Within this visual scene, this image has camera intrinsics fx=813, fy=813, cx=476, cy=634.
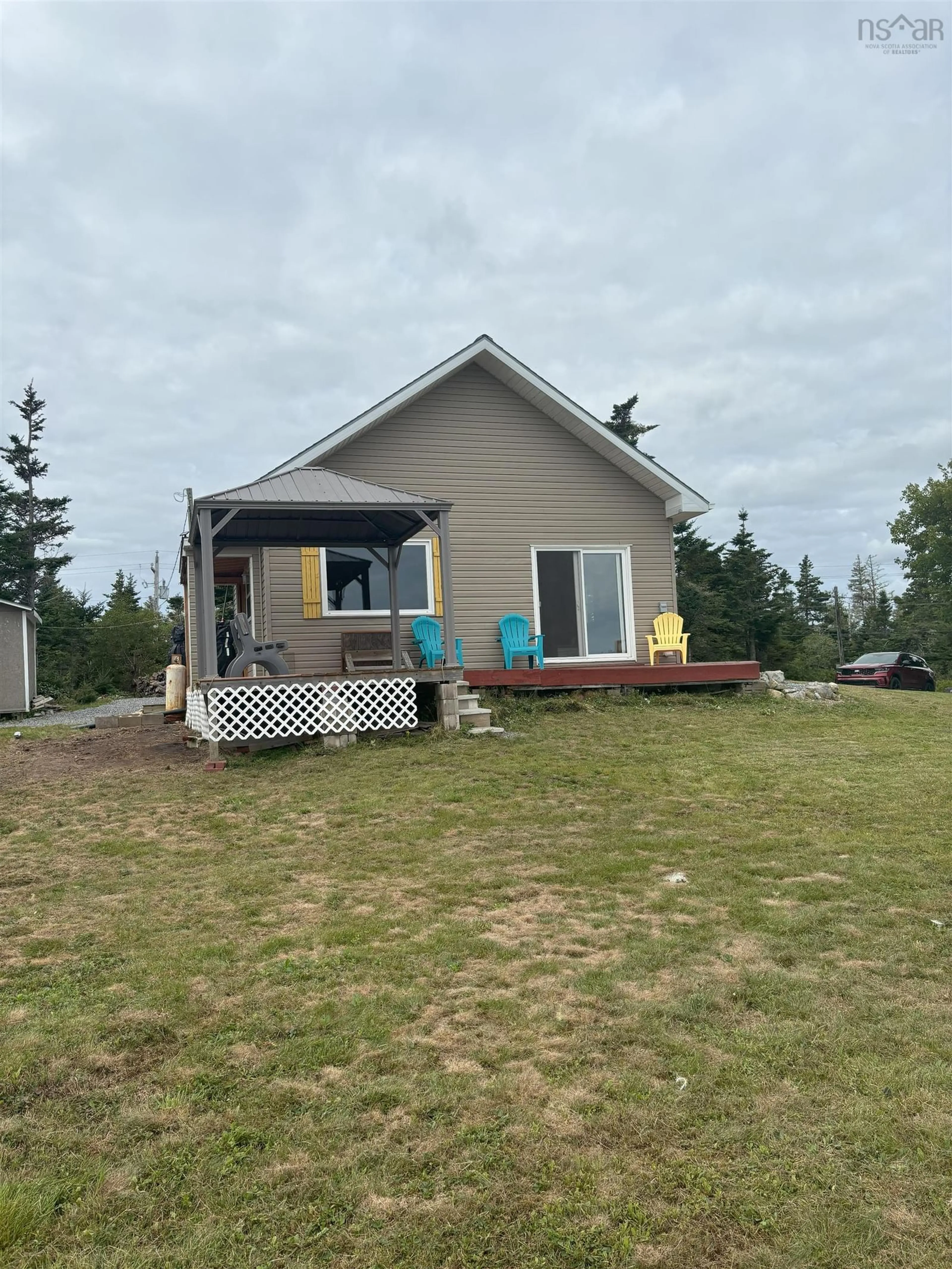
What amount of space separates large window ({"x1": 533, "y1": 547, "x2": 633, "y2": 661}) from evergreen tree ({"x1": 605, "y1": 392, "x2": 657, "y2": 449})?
14.2m

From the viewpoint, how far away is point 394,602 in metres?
10.9

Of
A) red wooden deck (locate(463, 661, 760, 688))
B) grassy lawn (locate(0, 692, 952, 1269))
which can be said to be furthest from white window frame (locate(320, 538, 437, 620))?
grassy lawn (locate(0, 692, 952, 1269))

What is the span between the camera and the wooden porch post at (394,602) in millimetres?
10844

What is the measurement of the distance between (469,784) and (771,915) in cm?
339

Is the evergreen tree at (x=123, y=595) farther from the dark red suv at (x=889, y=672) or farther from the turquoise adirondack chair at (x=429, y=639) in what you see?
the dark red suv at (x=889, y=672)

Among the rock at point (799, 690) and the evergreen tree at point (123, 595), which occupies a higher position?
the evergreen tree at point (123, 595)

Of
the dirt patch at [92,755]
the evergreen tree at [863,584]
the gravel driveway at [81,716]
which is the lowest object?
the dirt patch at [92,755]

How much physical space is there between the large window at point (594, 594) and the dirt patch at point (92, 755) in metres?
6.14

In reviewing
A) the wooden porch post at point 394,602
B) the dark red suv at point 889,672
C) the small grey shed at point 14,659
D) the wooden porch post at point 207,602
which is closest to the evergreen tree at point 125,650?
the small grey shed at point 14,659

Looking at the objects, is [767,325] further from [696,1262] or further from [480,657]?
[696,1262]

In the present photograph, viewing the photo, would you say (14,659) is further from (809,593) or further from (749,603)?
(809,593)

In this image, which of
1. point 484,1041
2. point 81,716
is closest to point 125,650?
point 81,716

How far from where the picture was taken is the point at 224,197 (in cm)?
1603

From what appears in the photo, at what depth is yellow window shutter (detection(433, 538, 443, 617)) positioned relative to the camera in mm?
12180
